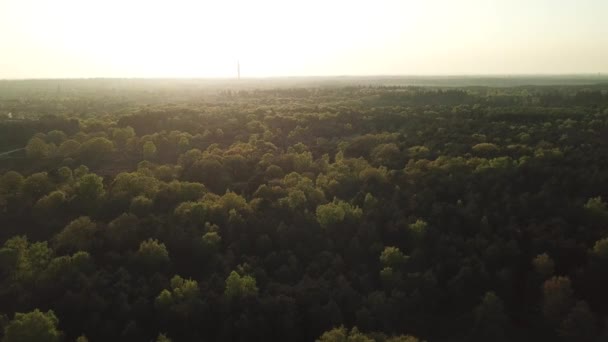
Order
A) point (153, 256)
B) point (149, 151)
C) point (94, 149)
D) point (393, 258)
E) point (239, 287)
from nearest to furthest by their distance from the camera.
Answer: point (239, 287), point (393, 258), point (153, 256), point (94, 149), point (149, 151)

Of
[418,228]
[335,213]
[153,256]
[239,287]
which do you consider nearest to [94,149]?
[153,256]

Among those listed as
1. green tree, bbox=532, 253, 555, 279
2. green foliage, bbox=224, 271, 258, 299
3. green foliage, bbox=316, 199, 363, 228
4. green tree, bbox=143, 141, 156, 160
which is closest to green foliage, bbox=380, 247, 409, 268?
green foliage, bbox=316, 199, 363, 228

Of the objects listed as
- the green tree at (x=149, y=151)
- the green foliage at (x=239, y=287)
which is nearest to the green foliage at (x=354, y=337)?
the green foliage at (x=239, y=287)

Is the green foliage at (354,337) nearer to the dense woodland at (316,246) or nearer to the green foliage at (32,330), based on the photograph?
the dense woodland at (316,246)

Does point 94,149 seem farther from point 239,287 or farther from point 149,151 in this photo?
point 239,287

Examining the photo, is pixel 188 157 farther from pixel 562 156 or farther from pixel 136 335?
pixel 562 156

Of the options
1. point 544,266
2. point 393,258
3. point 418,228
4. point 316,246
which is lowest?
point 316,246
